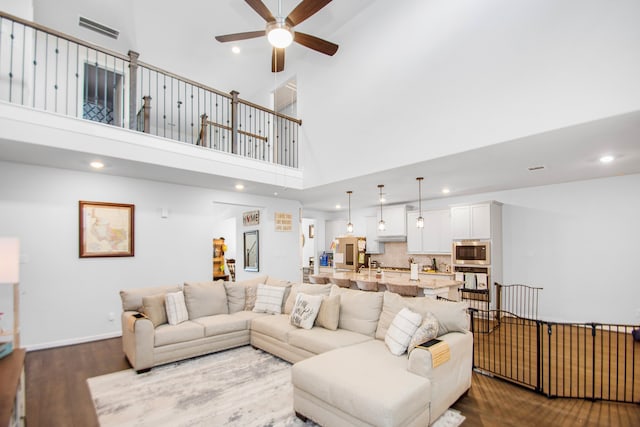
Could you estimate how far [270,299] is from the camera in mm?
4645

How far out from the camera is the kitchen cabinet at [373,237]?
8797mm

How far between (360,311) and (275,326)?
1.10 m

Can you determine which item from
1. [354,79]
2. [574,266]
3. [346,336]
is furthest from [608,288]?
[354,79]

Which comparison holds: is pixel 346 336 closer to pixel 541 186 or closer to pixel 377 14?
pixel 377 14

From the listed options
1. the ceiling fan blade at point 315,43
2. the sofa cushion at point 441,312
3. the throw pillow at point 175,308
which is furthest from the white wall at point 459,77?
the throw pillow at point 175,308

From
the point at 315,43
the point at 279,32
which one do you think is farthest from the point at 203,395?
the point at 315,43

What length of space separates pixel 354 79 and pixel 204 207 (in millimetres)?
3652

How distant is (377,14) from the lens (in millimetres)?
5004

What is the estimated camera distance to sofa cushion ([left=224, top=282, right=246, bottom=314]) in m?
4.70

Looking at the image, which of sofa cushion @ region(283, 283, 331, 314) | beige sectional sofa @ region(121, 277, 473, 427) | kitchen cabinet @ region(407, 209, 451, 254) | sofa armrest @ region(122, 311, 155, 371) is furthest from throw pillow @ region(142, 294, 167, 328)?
kitchen cabinet @ region(407, 209, 451, 254)

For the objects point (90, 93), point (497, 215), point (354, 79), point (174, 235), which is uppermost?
point (90, 93)

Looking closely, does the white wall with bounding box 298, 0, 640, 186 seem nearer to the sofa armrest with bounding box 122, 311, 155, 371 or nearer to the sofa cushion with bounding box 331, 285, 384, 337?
the sofa cushion with bounding box 331, 285, 384, 337

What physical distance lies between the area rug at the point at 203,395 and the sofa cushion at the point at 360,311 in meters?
0.88

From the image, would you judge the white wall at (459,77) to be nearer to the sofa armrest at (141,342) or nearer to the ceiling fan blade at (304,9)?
the ceiling fan blade at (304,9)
